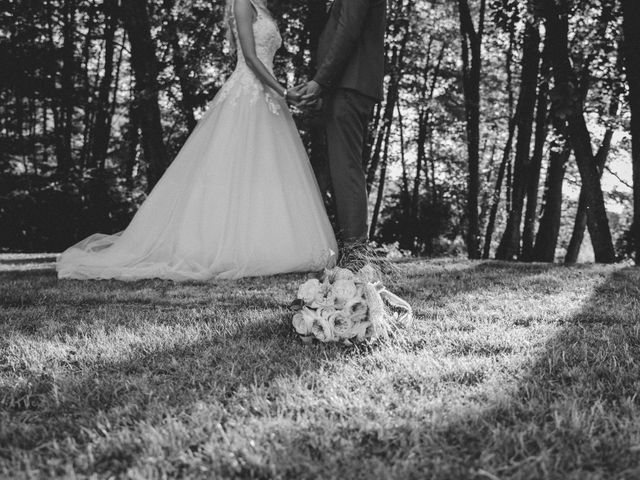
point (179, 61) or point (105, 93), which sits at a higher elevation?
point (105, 93)

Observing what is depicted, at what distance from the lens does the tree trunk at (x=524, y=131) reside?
12062 mm

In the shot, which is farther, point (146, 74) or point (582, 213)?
point (582, 213)

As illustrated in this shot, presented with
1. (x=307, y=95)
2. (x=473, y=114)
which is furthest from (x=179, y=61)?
(x=307, y=95)

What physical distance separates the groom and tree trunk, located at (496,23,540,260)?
8.00 metres

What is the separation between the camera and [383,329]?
9.11 feet

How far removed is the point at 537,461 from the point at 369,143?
50.3 feet

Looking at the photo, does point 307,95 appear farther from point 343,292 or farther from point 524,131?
point 524,131

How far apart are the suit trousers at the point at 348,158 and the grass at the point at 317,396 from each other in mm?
1428

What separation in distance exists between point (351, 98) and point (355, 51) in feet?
1.34

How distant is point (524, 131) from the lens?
39.6ft

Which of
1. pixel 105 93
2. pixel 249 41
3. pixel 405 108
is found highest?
pixel 405 108

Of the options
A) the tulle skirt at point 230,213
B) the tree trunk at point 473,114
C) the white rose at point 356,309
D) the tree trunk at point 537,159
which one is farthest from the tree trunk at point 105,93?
the white rose at point 356,309

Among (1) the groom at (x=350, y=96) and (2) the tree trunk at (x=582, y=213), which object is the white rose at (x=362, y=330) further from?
(2) the tree trunk at (x=582, y=213)

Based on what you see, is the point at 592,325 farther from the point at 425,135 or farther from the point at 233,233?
the point at 425,135
